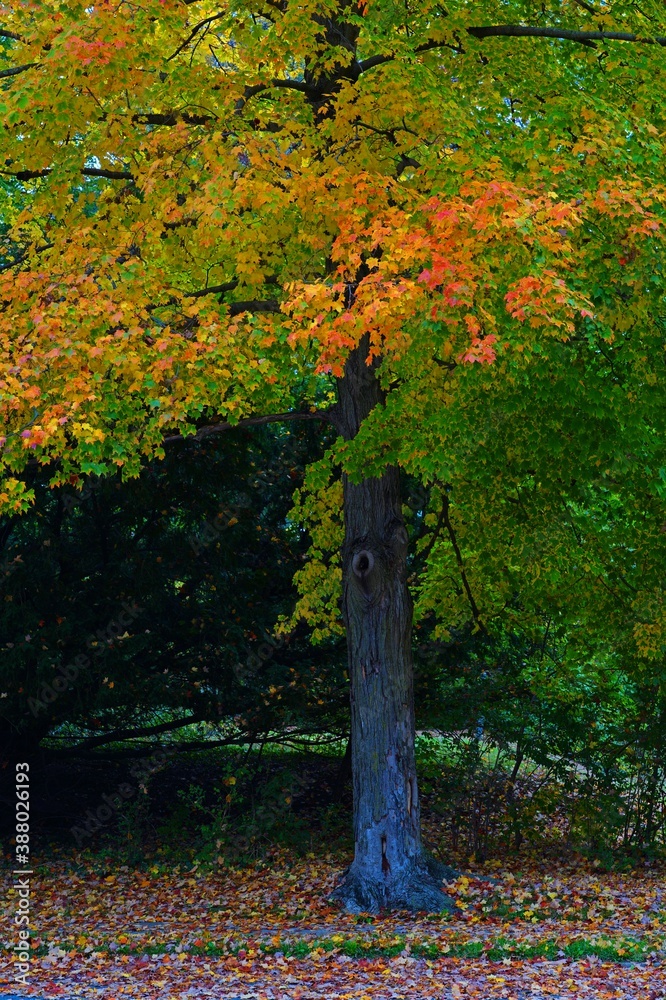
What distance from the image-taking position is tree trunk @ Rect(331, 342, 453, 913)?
9688 mm

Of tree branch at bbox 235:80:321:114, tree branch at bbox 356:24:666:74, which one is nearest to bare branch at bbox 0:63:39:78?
tree branch at bbox 235:80:321:114

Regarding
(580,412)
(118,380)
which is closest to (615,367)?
(580,412)

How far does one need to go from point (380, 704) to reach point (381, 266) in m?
4.31

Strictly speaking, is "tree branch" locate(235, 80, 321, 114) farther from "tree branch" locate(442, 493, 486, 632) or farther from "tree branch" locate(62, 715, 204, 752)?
"tree branch" locate(62, 715, 204, 752)

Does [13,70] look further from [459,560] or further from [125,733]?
[125,733]

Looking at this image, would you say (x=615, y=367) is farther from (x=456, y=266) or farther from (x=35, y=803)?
(x=35, y=803)

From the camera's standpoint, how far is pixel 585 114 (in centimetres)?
770

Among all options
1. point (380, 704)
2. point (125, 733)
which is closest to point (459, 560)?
point (380, 704)

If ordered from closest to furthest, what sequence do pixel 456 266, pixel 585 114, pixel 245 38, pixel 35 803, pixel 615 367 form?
pixel 456 266 < pixel 585 114 < pixel 615 367 < pixel 245 38 < pixel 35 803

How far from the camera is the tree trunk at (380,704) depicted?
381 inches

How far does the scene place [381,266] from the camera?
7227mm

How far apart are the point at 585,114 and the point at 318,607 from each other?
257 inches

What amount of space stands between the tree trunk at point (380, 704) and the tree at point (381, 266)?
0.8 inches

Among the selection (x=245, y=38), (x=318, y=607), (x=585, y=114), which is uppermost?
(x=245, y=38)
